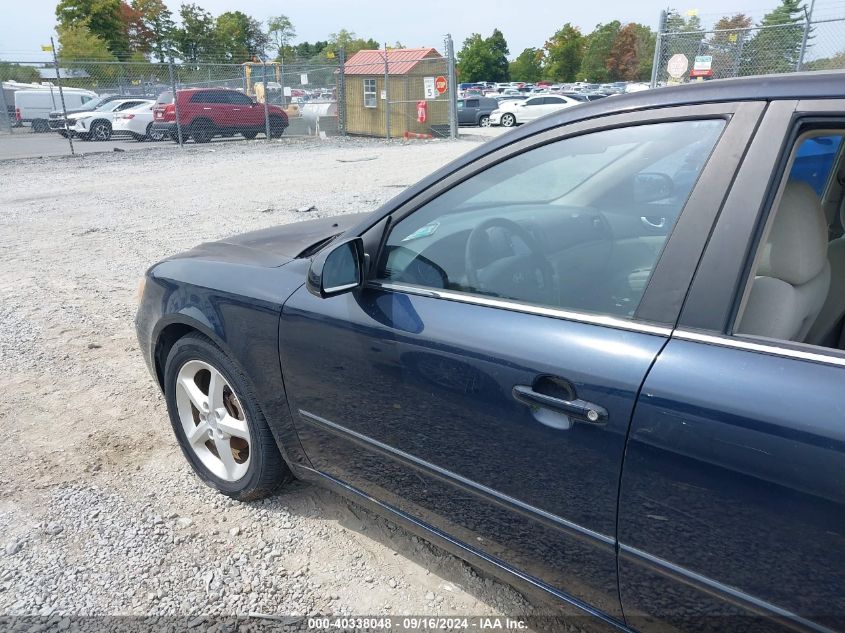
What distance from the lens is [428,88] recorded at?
70.1 ft

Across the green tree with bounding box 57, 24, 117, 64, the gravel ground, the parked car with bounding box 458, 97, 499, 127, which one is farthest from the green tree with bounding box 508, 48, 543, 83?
the gravel ground

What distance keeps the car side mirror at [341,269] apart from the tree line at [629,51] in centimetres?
1325

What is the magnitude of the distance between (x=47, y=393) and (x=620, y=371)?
3599 millimetres

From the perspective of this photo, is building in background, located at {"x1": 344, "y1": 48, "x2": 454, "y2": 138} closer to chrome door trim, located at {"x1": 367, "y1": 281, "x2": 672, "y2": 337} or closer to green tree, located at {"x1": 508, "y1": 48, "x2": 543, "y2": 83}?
chrome door trim, located at {"x1": 367, "y1": 281, "x2": 672, "y2": 337}

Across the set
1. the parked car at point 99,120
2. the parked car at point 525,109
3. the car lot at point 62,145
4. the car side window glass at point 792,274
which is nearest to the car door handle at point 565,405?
the car side window glass at point 792,274

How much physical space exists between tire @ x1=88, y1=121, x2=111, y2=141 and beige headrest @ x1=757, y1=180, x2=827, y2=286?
2356 centimetres

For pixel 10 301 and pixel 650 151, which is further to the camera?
pixel 10 301

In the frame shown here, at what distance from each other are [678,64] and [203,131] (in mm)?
13490

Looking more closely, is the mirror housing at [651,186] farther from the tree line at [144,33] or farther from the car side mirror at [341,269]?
the tree line at [144,33]

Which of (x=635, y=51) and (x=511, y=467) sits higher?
(x=635, y=51)

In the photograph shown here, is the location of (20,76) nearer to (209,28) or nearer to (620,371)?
(620,371)

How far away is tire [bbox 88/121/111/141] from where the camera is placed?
70.1 feet

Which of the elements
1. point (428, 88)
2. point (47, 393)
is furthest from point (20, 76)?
point (47, 393)

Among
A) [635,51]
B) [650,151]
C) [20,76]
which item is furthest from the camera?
[635,51]
